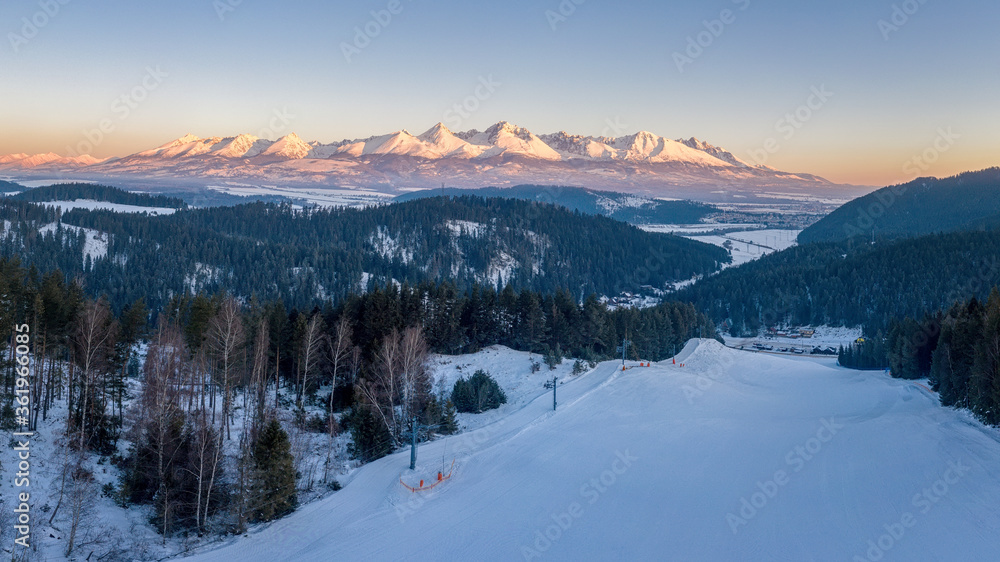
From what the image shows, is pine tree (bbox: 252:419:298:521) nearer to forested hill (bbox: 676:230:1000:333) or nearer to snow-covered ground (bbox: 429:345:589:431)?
snow-covered ground (bbox: 429:345:589:431)

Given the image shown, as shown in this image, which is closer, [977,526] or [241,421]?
[977,526]

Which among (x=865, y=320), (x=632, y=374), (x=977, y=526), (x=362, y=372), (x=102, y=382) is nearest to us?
(x=977, y=526)

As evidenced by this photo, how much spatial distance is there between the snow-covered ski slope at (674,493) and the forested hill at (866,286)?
87.1 meters

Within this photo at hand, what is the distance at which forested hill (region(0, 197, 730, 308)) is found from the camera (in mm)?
120625

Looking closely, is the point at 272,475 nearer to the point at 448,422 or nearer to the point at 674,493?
the point at 448,422

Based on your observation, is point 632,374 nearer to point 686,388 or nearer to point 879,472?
point 686,388

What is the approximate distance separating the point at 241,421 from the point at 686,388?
3109 cm

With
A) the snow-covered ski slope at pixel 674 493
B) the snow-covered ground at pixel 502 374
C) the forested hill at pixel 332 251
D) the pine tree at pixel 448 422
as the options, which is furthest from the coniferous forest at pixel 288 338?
the snow-covered ski slope at pixel 674 493

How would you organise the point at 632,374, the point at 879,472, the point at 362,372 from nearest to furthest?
the point at 879,472 → the point at 362,372 → the point at 632,374

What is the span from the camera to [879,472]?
25.1 meters

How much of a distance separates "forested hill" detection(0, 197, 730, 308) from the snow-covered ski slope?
7075cm

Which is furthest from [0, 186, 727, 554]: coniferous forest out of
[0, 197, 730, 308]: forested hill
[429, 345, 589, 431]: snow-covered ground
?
[0, 197, 730, 308]: forested hill

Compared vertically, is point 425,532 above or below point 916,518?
below

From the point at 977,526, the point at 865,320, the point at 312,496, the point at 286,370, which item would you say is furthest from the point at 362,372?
the point at 865,320
